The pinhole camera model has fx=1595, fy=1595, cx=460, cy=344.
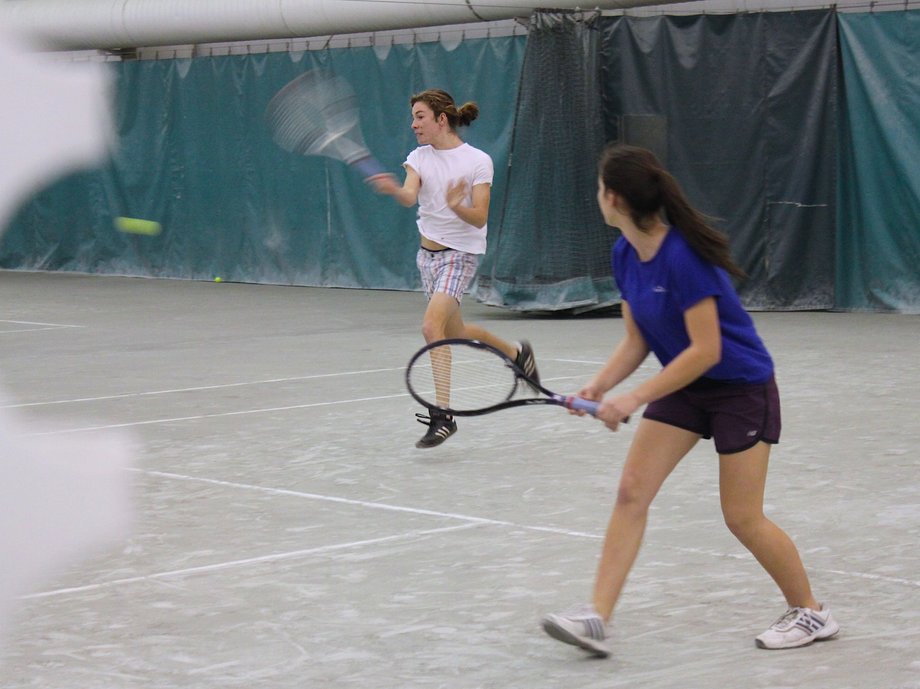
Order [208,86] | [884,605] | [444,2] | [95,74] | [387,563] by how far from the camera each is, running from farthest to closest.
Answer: [95,74] < [208,86] < [444,2] < [387,563] < [884,605]

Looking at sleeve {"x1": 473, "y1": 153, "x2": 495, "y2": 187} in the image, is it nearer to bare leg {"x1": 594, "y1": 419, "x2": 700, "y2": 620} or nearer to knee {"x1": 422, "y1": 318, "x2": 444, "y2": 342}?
knee {"x1": 422, "y1": 318, "x2": 444, "y2": 342}

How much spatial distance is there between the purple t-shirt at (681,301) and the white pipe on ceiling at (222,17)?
425 inches

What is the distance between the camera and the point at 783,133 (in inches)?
572

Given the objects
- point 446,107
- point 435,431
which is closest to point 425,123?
point 446,107

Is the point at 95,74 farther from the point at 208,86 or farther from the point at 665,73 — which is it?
the point at 665,73

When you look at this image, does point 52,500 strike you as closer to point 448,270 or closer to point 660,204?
point 448,270

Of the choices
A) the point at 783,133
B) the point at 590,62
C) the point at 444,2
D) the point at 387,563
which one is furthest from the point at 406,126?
the point at 387,563

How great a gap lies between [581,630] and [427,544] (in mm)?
1486

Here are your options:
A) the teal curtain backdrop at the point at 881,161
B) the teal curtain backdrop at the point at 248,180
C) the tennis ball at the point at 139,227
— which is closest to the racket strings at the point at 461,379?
the teal curtain backdrop at the point at 881,161

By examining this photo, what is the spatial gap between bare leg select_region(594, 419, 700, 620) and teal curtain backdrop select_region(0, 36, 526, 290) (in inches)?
478

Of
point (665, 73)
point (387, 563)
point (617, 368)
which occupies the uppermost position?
point (665, 73)

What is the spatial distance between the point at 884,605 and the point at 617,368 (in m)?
1.11

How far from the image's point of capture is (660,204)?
4211mm

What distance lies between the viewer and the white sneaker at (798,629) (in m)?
4.28
